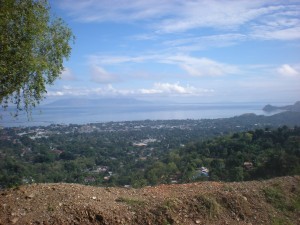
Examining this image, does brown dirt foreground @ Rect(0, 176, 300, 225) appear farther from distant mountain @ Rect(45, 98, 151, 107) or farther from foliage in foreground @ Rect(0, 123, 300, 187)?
distant mountain @ Rect(45, 98, 151, 107)

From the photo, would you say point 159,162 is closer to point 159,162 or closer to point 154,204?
point 159,162

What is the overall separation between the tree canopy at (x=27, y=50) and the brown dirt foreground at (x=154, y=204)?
1.97 m

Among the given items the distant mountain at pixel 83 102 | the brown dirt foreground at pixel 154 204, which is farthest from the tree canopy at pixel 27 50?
the distant mountain at pixel 83 102

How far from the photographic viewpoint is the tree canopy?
5.93m

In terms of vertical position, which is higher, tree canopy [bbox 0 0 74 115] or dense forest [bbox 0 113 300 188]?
tree canopy [bbox 0 0 74 115]

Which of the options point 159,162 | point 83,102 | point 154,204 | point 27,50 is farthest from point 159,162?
point 83,102

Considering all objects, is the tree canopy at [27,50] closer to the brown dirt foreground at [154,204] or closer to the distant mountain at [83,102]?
the brown dirt foreground at [154,204]

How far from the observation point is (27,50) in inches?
243

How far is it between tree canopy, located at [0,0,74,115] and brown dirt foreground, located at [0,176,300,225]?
6.45 feet

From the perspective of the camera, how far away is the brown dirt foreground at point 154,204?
20.5ft

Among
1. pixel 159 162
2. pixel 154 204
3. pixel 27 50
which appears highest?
pixel 27 50

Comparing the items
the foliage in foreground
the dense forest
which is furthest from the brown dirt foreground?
the foliage in foreground

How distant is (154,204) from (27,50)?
13.8 feet

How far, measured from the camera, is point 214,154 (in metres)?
26.8
